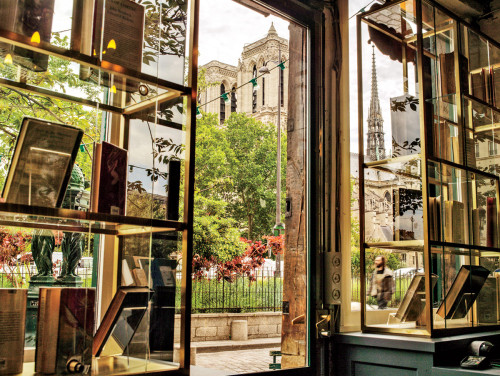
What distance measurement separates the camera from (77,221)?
1.48 metres

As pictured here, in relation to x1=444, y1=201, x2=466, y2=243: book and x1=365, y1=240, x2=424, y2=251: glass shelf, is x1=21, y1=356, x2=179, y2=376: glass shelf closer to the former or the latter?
x1=365, y1=240, x2=424, y2=251: glass shelf

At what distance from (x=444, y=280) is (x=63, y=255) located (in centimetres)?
182

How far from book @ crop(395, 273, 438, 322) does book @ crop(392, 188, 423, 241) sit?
0.70 feet

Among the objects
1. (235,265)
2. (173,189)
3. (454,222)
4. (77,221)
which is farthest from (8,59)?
(235,265)

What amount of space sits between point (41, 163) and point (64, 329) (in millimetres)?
488

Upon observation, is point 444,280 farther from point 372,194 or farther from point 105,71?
point 105,71

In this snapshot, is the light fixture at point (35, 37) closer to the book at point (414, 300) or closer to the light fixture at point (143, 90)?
the light fixture at point (143, 90)

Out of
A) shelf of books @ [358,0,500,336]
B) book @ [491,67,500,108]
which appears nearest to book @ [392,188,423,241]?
shelf of books @ [358,0,500,336]

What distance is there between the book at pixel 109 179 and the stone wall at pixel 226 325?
3.71 m

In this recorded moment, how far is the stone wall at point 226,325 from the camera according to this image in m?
5.10

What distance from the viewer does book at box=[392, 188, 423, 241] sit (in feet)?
8.13

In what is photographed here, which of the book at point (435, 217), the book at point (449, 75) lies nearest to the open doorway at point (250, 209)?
the book at point (435, 217)

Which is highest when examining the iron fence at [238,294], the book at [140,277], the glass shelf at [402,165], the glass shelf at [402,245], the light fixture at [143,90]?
the light fixture at [143,90]

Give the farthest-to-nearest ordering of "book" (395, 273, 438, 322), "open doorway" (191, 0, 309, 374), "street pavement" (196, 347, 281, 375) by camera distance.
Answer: "street pavement" (196, 347, 281, 375) → "open doorway" (191, 0, 309, 374) → "book" (395, 273, 438, 322)
